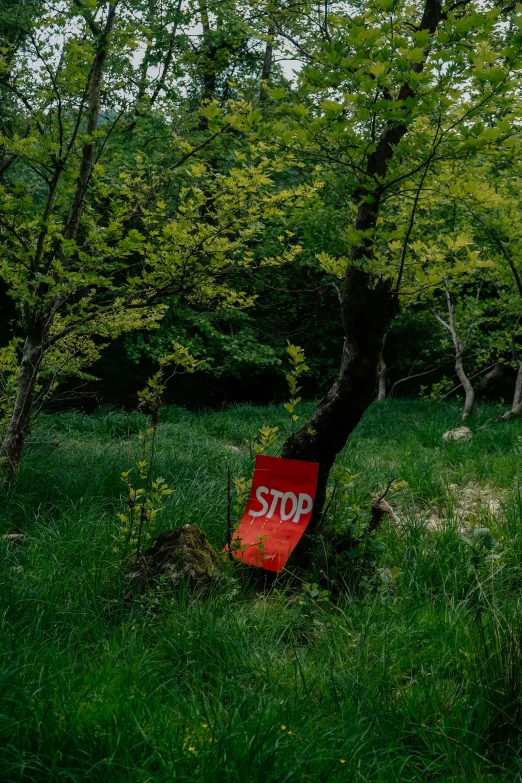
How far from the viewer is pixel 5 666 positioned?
87.2 inches

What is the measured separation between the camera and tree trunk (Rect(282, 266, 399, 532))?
11.4ft

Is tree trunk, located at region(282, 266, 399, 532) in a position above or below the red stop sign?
above

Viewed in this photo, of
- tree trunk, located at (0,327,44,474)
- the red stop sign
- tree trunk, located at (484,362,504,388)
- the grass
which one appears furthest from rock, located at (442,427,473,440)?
tree trunk, located at (484,362,504,388)

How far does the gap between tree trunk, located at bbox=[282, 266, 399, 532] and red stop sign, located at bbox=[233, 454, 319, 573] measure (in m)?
0.14

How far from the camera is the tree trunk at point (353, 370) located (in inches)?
137

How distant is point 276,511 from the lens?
11.6ft

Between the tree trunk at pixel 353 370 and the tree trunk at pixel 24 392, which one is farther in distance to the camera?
the tree trunk at pixel 24 392

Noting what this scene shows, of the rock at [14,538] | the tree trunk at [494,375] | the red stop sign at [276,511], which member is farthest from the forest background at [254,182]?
the rock at [14,538]

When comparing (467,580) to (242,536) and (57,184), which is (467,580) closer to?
(242,536)

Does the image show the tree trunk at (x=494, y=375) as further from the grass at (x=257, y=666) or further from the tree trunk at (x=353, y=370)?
the tree trunk at (x=353, y=370)

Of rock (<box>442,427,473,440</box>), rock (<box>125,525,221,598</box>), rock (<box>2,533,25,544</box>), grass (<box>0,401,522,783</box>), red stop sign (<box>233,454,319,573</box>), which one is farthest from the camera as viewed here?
rock (<box>442,427,473,440</box>)

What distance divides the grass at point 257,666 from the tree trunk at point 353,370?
13.8 inches

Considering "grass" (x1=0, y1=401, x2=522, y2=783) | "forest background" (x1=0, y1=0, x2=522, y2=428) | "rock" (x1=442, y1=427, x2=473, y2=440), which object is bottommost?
"grass" (x1=0, y1=401, x2=522, y2=783)

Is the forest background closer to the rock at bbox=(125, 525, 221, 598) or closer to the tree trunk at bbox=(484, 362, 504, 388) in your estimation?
the tree trunk at bbox=(484, 362, 504, 388)
